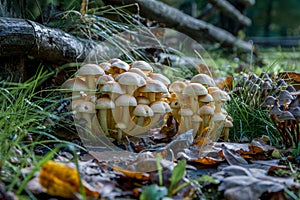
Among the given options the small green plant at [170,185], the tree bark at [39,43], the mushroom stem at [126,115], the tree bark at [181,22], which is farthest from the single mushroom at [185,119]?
the tree bark at [181,22]

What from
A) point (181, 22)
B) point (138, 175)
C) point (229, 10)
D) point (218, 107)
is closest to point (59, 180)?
point (138, 175)

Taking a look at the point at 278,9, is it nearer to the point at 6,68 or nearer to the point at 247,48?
the point at 247,48

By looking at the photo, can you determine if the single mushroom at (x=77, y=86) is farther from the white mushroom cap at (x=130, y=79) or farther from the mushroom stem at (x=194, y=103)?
the mushroom stem at (x=194, y=103)

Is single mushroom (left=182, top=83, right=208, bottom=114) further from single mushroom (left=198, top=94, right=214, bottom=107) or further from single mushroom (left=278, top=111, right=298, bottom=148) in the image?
single mushroom (left=278, top=111, right=298, bottom=148)

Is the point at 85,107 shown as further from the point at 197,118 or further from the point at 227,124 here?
the point at 227,124

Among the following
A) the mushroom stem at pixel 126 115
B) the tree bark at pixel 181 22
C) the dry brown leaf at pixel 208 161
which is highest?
the tree bark at pixel 181 22
